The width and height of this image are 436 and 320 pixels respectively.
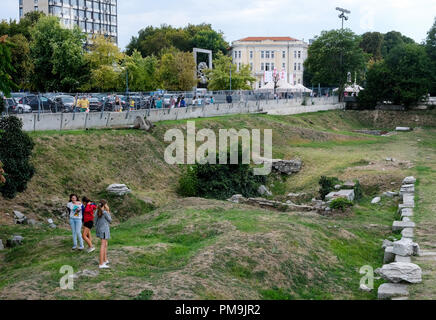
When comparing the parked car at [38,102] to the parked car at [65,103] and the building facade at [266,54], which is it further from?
the building facade at [266,54]

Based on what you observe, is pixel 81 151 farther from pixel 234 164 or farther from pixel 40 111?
pixel 234 164

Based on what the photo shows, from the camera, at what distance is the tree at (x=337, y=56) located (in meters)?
72.9

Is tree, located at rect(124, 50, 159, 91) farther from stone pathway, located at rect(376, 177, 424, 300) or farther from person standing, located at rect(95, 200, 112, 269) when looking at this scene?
person standing, located at rect(95, 200, 112, 269)

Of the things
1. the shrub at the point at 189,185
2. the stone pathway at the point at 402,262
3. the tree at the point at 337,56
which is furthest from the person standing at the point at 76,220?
the tree at the point at 337,56

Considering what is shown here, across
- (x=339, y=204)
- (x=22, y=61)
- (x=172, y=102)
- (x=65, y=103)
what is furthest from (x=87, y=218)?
(x=22, y=61)

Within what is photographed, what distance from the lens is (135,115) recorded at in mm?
36531

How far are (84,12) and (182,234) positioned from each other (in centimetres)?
9315

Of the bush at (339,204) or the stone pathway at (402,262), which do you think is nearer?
the stone pathway at (402,262)

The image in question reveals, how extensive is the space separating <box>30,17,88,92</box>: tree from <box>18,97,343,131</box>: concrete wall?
13.9 metres

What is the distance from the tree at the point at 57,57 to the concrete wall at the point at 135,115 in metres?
13.9

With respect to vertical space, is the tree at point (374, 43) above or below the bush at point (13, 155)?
above

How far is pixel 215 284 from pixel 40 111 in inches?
819

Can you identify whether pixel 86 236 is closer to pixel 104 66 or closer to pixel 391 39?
pixel 104 66
